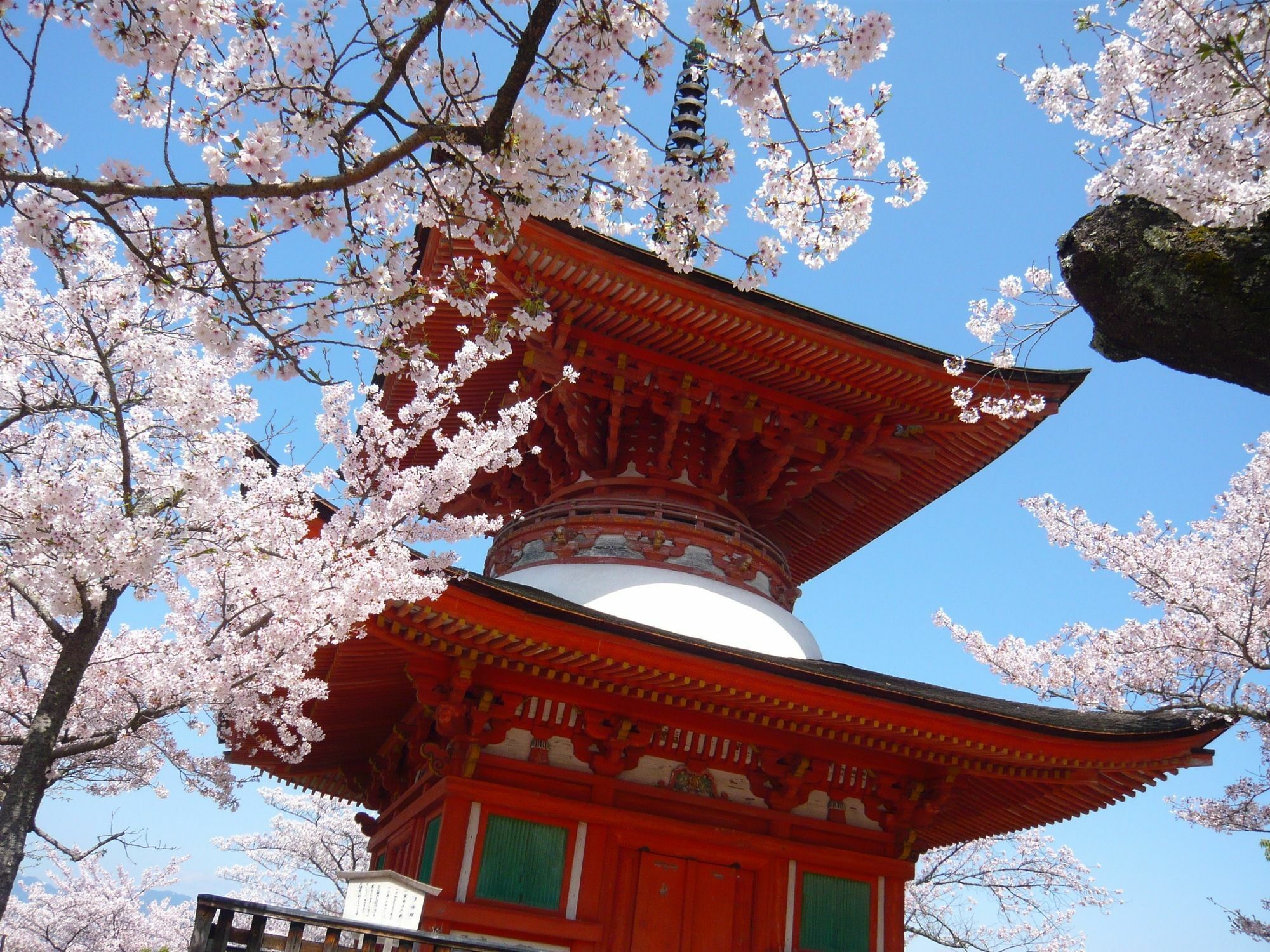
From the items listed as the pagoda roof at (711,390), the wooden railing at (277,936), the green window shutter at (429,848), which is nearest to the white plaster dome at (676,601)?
the pagoda roof at (711,390)

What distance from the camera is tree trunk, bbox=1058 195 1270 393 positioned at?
310cm

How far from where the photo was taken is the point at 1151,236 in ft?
11.1

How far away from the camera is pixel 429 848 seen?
7926 mm

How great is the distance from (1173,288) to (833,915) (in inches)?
283

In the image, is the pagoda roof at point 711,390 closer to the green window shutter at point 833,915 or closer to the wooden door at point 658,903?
the green window shutter at point 833,915

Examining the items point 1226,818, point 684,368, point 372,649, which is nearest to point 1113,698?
point 1226,818

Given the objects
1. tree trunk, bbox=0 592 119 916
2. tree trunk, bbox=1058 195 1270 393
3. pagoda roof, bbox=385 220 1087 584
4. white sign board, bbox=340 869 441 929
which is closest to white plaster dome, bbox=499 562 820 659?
pagoda roof, bbox=385 220 1087 584

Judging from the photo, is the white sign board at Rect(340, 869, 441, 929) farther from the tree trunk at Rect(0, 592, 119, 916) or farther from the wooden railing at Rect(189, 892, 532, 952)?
the tree trunk at Rect(0, 592, 119, 916)

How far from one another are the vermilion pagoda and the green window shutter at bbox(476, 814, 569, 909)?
0.06 feet

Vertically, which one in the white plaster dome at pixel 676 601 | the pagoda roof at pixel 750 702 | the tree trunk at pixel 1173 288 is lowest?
the pagoda roof at pixel 750 702

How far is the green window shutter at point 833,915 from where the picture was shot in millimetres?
8461

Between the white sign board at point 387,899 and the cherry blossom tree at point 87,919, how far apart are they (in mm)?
18641

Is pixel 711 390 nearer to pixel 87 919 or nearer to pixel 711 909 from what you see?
pixel 711 909

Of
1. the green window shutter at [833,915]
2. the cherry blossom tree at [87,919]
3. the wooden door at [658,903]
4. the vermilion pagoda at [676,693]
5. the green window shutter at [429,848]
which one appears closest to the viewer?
the vermilion pagoda at [676,693]
